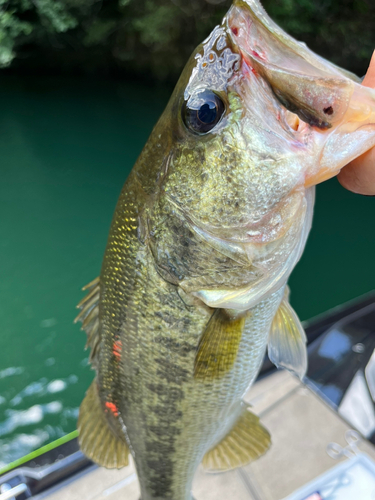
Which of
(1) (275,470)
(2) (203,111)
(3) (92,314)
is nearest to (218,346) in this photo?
(3) (92,314)

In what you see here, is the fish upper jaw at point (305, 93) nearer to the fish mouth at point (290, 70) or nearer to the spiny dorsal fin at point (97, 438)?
the fish mouth at point (290, 70)

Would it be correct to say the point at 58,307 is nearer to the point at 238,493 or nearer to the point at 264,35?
the point at 238,493

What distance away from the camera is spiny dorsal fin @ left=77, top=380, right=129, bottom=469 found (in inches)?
45.8

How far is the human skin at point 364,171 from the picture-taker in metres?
0.70

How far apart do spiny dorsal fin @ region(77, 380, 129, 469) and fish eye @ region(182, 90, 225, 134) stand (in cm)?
86

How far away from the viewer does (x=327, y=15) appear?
6.99 metres

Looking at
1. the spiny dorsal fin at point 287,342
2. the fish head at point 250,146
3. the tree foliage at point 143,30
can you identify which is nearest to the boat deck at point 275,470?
the spiny dorsal fin at point 287,342

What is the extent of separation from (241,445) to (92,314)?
0.68 m

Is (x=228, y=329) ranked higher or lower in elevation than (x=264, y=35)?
lower

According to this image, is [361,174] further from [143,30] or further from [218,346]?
[143,30]

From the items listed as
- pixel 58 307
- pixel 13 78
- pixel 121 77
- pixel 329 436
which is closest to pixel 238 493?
pixel 329 436

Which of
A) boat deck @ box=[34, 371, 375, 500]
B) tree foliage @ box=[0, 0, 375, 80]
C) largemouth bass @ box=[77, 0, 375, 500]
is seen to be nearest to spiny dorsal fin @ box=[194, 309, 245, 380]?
largemouth bass @ box=[77, 0, 375, 500]

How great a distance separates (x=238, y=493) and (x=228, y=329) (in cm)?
126

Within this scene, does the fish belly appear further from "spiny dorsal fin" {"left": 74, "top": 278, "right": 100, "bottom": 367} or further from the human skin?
the human skin
